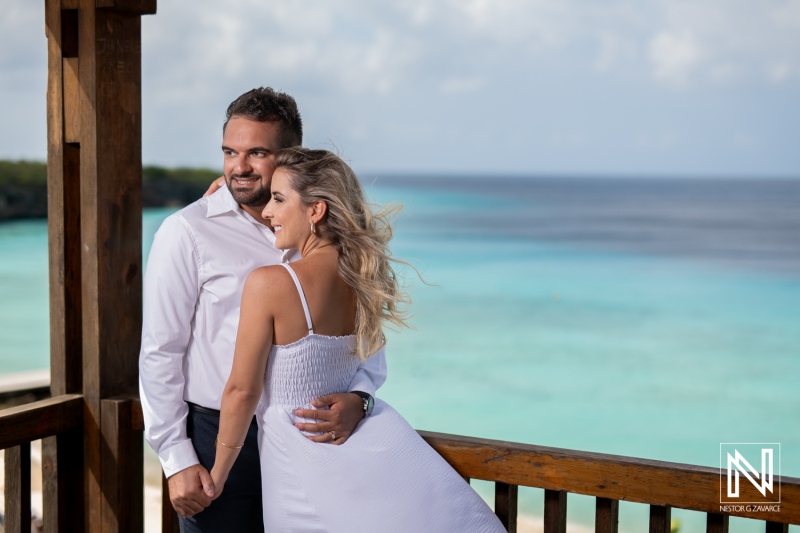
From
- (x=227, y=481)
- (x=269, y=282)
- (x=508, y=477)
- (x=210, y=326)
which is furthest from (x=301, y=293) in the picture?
(x=508, y=477)

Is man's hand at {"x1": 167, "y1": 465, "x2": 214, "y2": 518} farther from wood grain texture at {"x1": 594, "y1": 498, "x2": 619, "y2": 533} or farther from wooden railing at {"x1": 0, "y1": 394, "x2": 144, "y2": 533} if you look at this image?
wood grain texture at {"x1": 594, "y1": 498, "x2": 619, "y2": 533}

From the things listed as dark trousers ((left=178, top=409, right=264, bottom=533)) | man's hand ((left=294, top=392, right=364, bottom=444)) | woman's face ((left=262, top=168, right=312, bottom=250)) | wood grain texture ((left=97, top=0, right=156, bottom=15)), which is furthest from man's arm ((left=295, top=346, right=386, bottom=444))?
wood grain texture ((left=97, top=0, right=156, bottom=15))

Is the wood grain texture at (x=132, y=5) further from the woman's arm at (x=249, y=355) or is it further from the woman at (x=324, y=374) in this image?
the woman's arm at (x=249, y=355)

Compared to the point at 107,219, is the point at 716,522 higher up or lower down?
lower down

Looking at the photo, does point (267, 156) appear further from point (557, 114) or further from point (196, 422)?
point (557, 114)

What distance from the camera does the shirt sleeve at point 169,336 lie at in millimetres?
1922

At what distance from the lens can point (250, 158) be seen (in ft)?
6.60

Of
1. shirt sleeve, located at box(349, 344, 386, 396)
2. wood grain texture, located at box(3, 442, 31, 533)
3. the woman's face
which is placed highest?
the woman's face

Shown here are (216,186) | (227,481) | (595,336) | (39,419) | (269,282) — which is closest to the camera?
(269,282)

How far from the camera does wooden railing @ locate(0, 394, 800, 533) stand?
6.18 feet

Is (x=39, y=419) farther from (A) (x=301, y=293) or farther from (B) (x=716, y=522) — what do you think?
(B) (x=716, y=522)

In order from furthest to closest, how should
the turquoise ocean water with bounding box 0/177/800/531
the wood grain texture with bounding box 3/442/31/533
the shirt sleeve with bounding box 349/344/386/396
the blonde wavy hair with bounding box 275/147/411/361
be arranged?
1. the turquoise ocean water with bounding box 0/177/800/531
2. the wood grain texture with bounding box 3/442/31/533
3. the shirt sleeve with bounding box 349/344/386/396
4. the blonde wavy hair with bounding box 275/147/411/361

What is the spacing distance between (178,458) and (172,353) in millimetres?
237

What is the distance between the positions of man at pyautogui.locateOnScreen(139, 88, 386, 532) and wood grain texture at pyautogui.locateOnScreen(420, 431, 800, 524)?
30 cm
